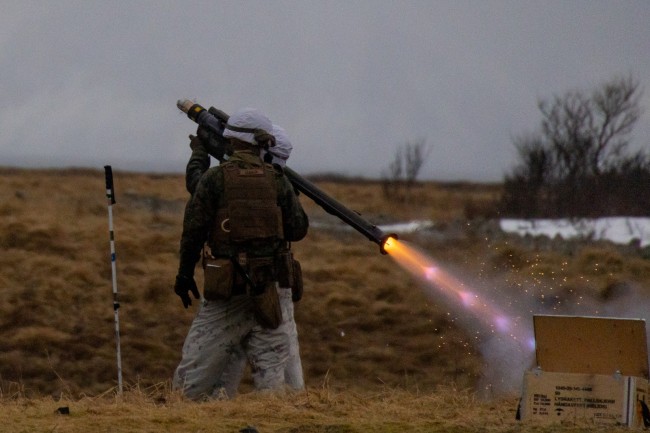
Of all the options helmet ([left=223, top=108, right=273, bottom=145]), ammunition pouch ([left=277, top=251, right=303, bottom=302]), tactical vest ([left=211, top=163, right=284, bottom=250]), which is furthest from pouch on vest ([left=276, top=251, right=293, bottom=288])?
helmet ([left=223, top=108, right=273, bottom=145])

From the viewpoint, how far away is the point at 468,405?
30.6 ft

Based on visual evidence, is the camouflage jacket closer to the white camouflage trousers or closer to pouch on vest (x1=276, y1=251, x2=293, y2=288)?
pouch on vest (x1=276, y1=251, x2=293, y2=288)

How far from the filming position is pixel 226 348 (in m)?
9.86

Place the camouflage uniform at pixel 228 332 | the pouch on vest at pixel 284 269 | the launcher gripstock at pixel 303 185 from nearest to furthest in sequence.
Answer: the camouflage uniform at pixel 228 332 < the pouch on vest at pixel 284 269 < the launcher gripstock at pixel 303 185

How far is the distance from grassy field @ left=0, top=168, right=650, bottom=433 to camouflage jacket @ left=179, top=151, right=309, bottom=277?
3.08 feet

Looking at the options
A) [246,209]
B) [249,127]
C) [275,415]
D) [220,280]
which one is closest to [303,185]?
[249,127]

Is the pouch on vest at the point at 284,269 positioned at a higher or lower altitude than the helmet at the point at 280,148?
lower

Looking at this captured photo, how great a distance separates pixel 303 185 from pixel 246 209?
1175mm

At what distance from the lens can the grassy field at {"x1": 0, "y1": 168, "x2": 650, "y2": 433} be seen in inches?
337

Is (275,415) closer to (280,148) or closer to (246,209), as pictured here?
(246,209)

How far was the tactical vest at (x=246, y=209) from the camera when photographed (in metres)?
9.60

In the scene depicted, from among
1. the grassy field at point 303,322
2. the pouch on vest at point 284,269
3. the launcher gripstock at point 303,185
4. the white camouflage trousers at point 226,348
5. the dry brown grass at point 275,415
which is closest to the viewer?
the dry brown grass at point 275,415

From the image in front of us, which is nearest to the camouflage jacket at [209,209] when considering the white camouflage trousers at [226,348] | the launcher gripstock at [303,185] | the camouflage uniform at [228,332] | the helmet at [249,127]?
the camouflage uniform at [228,332]

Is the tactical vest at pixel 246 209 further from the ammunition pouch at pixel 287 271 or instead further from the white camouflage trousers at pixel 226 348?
the white camouflage trousers at pixel 226 348
